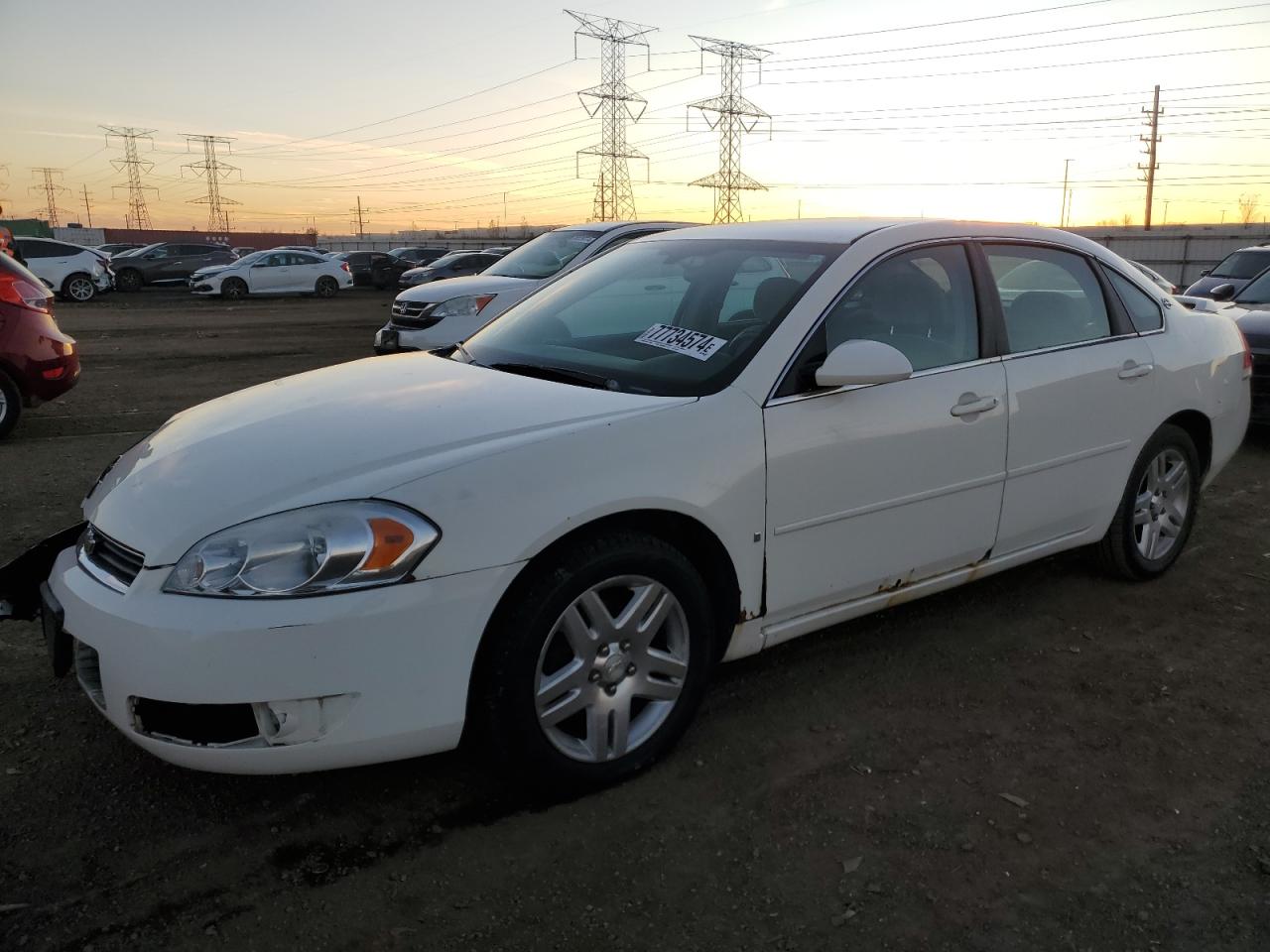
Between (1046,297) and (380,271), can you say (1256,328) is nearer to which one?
(1046,297)

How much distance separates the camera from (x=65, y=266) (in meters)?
25.6

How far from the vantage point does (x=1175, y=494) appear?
4.62 meters

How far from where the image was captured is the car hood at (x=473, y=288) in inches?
385

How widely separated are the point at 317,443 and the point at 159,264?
33502 millimetres

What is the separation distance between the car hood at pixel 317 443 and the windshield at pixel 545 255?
695 centimetres

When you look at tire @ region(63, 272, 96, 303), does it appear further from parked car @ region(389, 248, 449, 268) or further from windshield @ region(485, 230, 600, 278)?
windshield @ region(485, 230, 600, 278)

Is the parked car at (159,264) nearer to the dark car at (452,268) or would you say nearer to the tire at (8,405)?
the dark car at (452,268)

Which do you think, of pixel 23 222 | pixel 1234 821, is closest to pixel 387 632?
pixel 1234 821

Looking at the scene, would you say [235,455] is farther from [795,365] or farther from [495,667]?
[795,365]

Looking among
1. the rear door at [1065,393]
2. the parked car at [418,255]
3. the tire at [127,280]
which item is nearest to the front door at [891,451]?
the rear door at [1065,393]

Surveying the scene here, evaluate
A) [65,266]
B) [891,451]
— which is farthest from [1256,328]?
[65,266]

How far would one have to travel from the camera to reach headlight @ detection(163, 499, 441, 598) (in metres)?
2.39

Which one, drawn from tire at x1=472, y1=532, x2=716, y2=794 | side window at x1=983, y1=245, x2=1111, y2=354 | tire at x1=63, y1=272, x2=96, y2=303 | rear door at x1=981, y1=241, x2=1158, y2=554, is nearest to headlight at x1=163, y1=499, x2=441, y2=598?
tire at x1=472, y1=532, x2=716, y2=794

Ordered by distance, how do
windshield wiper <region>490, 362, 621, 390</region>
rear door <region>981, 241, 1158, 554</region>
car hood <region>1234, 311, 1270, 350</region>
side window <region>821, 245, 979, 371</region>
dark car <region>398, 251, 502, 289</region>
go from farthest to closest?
dark car <region>398, 251, 502, 289</region> → car hood <region>1234, 311, 1270, 350</region> → rear door <region>981, 241, 1158, 554</region> → side window <region>821, 245, 979, 371</region> → windshield wiper <region>490, 362, 621, 390</region>
